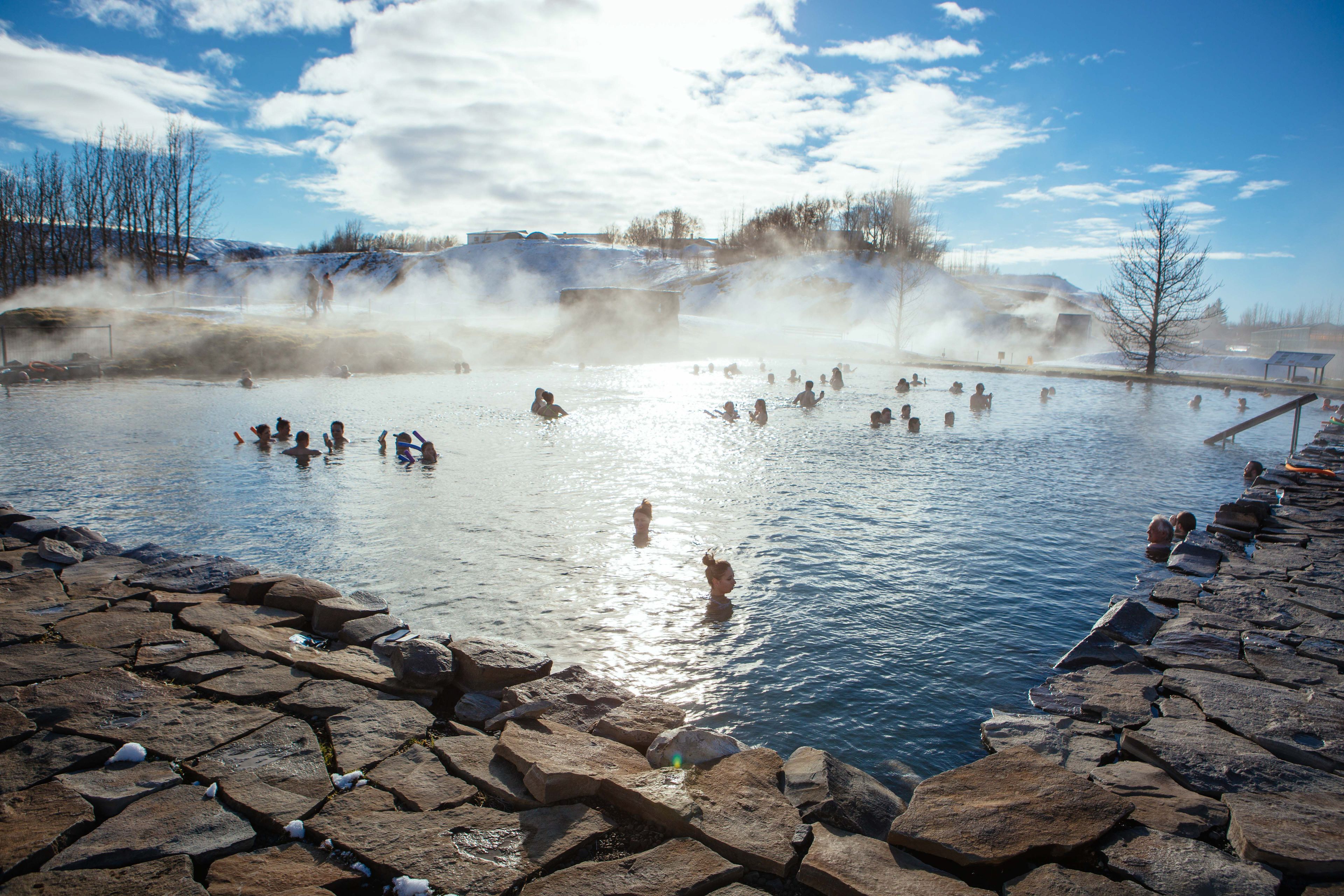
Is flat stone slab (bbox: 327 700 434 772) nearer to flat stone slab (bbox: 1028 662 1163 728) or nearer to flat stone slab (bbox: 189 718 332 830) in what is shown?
flat stone slab (bbox: 189 718 332 830)

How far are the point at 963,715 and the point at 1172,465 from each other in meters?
10.9

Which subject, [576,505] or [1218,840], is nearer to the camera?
[1218,840]

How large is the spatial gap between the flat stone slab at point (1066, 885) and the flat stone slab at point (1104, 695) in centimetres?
166

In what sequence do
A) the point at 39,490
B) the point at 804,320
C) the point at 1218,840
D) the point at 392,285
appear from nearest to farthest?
1. the point at 1218,840
2. the point at 39,490
3. the point at 804,320
4. the point at 392,285

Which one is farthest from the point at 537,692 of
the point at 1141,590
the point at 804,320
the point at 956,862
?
the point at 804,320

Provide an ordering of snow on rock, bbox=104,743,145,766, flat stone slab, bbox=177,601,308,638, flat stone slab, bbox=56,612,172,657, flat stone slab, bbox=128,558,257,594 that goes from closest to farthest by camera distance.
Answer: snow on rock, bbox=104,743,145,766 → flat stone slab, bbox=56,612,172,657 → flat stone slab, bbox=177,601,308,638 → flat stone slab, bbox=128,558,257,594

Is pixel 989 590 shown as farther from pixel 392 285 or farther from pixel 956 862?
pixel 392 285

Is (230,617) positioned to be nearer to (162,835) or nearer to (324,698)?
(324,698)

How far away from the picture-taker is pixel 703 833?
264cm

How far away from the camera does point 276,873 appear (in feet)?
7.69

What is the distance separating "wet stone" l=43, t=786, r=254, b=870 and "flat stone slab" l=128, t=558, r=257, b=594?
2.93 m

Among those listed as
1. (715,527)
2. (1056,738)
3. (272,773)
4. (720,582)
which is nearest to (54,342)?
(715,527)

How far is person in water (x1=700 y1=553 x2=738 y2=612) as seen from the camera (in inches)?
221

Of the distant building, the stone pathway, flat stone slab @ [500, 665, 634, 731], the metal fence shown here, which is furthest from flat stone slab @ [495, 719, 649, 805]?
the distant building
